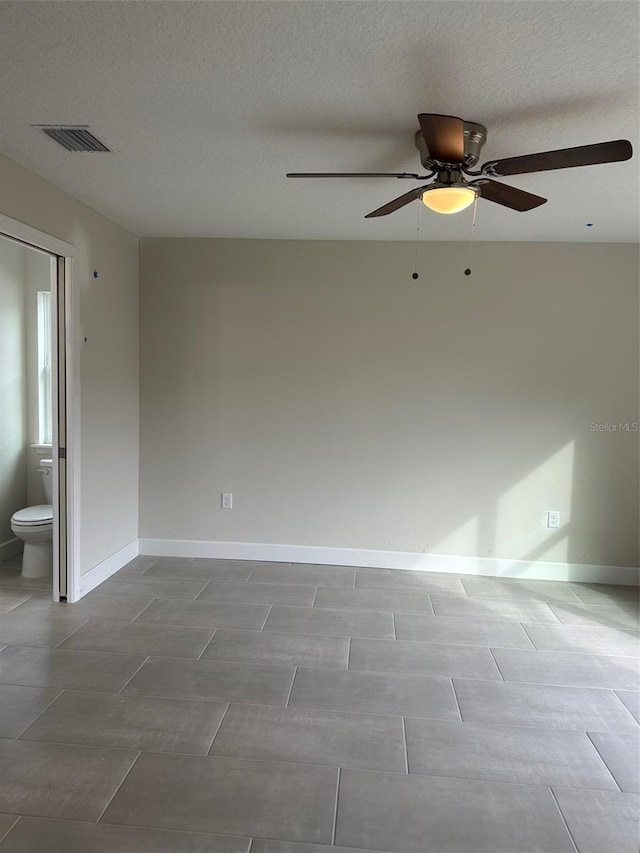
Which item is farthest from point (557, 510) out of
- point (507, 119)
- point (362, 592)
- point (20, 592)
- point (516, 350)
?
point (20, 592)

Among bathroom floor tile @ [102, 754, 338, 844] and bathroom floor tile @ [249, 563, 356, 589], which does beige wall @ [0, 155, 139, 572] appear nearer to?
bathroom floor tile @ [249, 563, 356, 589]

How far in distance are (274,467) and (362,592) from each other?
3.78ft

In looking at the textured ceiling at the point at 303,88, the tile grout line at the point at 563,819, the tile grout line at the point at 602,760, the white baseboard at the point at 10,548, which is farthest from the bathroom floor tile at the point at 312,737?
the white baseboard at the point at 10,548

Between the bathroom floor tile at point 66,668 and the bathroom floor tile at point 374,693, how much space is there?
2.73ft

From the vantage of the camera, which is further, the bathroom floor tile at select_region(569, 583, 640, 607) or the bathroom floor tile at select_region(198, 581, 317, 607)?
the bathroom floor tile at select_region(569, 583, 640, 607)

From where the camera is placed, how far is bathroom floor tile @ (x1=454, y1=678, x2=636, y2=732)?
8.29ft

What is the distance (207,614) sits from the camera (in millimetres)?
3561

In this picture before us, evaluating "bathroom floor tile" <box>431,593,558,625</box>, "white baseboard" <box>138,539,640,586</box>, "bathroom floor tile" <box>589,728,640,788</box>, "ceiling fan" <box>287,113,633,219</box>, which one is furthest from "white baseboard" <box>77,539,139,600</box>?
"bathroom floor tile" <box>589,728,640,788</box>

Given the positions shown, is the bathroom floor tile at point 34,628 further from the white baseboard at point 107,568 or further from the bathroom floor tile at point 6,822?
the bathroom floor tile at point 6,822

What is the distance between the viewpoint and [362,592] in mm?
3988

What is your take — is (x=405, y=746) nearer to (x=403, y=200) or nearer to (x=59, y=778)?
Answer: (x=59, y=778)

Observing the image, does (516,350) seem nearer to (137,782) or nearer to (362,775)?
(362,775)

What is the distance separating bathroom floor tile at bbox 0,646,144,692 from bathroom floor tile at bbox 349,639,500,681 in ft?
3.63

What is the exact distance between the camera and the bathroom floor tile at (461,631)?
329 centimetres
